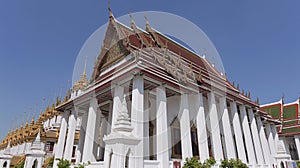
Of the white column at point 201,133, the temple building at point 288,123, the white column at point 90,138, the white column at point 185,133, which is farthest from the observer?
the temple building at point 288,123

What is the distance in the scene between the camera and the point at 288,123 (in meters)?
16.7

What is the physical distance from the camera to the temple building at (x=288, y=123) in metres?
15.8

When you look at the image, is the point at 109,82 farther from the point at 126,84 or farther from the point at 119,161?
the point at 119,161

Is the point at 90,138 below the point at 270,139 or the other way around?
below

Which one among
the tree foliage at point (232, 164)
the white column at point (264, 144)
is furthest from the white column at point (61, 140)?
the white column at point (264, 144)

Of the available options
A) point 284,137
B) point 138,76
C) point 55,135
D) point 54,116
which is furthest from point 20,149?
point 284,137

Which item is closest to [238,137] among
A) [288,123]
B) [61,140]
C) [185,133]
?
[185,133]

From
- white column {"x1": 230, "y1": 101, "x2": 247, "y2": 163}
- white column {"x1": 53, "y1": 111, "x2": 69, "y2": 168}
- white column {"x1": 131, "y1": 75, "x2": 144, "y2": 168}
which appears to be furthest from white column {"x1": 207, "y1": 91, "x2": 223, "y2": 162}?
white column {"x1": 53, "y1": 111, "x2": 69, "y2": 168}

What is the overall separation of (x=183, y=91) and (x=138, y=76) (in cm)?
227

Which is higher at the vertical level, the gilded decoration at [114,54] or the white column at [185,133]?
the gilded decoration at [114,54]

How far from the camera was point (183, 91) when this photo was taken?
8578mm

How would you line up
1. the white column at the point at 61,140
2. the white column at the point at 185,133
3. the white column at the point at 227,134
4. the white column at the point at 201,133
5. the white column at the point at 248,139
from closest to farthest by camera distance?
the white column at the point at 185,133 < the white column at the point at 201,133 < the white column at the point at 227,134 < the white column at the point at 61,140 < the white column at the point at 248,139

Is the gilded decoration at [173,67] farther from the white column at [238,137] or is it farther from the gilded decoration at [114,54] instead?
the white column at [238,137]

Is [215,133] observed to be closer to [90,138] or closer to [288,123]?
[90,138]
